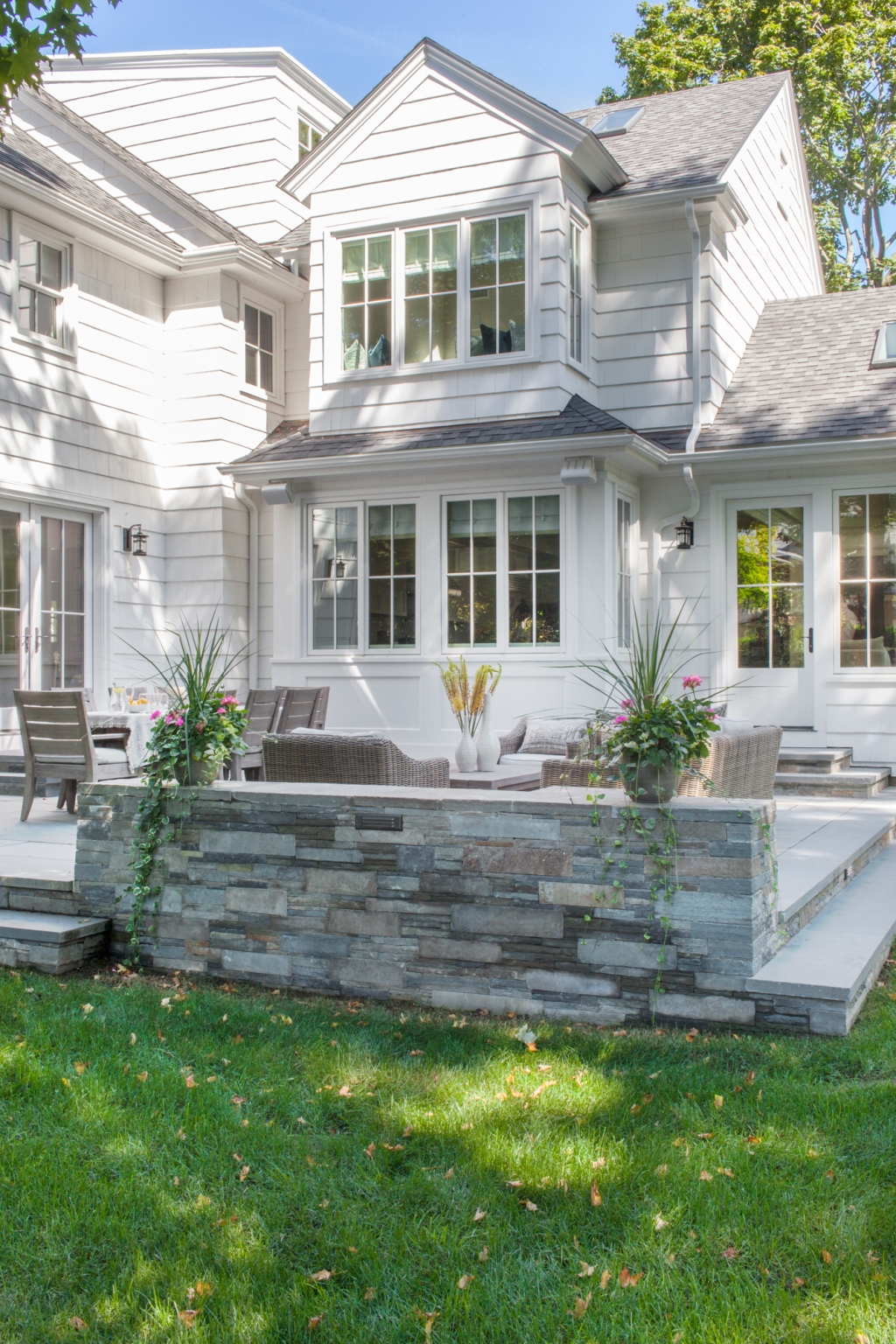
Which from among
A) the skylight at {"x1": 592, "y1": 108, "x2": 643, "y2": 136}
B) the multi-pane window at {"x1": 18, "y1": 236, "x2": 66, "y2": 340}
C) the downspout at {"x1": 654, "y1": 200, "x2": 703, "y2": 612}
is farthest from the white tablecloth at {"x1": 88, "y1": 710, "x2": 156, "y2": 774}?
the skylight at {"x1": 592, "y1": 108, "x2": 643, "y2": 136}

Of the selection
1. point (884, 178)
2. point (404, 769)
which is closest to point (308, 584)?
point (404, 769)

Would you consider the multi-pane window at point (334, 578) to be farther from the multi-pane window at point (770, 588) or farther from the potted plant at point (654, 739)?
the potted plant at point (654, 739)

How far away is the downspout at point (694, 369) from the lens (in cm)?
984

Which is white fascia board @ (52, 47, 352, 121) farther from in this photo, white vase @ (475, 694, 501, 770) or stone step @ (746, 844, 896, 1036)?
stone step @ (746, 844, 896, 1036)

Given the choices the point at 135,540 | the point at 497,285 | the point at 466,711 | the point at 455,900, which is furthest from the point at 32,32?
the point at 135,540

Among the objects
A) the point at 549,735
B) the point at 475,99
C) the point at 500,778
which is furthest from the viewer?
the point at 475,99

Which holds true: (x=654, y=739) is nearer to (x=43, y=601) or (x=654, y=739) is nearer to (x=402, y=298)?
(x=43, y=601)

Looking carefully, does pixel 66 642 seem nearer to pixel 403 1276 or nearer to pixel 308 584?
pixel 308 584

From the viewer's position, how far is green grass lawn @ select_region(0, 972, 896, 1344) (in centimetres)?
221

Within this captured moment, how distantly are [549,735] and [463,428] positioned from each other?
311 cm

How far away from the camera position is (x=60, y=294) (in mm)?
9789

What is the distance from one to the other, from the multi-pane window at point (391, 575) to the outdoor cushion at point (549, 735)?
216 cm

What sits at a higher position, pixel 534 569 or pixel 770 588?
pixel 534 569

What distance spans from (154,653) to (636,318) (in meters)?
5.58
